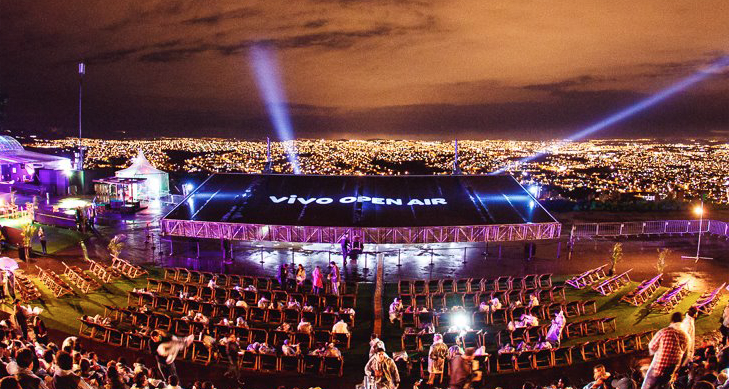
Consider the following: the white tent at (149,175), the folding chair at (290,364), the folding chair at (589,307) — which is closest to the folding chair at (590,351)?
the folding chair at (589,307)

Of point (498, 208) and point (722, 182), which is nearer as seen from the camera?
point (498, 208)

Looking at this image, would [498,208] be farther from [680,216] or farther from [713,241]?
[680,216]

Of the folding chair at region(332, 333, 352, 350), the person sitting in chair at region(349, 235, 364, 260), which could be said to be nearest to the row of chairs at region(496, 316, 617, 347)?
the folding chair at region(332, 333, 352, 350)

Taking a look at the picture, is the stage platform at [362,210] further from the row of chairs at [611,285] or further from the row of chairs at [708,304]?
the row of chairs at [708,304]

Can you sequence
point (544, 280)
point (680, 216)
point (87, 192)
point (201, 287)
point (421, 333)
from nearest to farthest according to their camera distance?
point (421, 333)
point (201, 287)
point (544, 280)
point (680, 216)
point (87, 192)

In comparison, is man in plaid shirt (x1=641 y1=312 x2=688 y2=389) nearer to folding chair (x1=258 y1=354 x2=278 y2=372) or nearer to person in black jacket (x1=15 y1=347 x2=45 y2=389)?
folding chair (x1=258 y1=354 x2=278 y2=372)

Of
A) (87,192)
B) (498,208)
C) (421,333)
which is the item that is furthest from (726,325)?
(87,192)

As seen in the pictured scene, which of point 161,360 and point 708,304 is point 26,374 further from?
point 708,304
